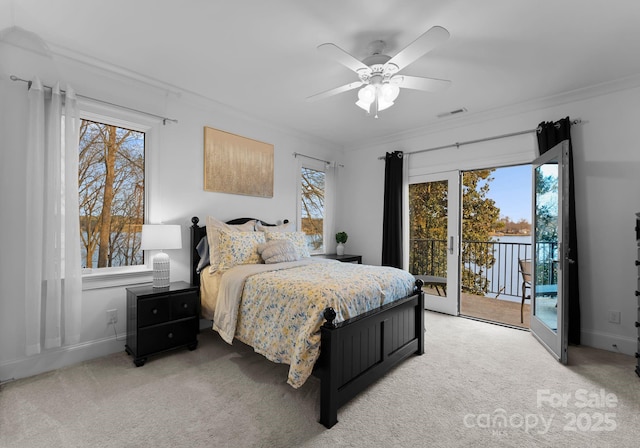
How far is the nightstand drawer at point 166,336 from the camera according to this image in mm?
2670

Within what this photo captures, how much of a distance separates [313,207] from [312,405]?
11.3 ft

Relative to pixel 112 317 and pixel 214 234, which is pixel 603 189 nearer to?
pixel 214 234

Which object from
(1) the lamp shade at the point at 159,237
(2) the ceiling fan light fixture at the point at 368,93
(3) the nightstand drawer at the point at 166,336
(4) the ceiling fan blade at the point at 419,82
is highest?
(4) the ceiling fan blade at the point at 419,82

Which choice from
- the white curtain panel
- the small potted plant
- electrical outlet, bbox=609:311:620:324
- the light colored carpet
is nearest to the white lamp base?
the white curtain panel

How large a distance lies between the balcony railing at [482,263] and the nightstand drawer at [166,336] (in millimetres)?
3261

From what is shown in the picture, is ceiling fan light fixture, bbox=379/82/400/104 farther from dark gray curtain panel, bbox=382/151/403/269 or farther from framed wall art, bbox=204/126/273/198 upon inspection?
dark gray curtain panel, bbox=382/151/403/269

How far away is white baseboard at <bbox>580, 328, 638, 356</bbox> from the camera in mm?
2990

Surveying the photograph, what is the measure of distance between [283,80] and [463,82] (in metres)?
1.88

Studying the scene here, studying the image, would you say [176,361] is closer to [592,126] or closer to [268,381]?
[268,381]

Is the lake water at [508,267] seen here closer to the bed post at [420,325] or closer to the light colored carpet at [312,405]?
the light colored carpet at [312,405]

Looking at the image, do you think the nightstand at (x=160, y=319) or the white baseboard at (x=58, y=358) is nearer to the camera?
the white baseboard at (x=58, y=358)

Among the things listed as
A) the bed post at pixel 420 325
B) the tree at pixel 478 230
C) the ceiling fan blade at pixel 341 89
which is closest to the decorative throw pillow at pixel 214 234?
the ceiling fan blade at pixel 341 89

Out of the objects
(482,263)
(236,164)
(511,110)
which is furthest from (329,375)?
(482,263)

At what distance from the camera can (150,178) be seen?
3197 mm
